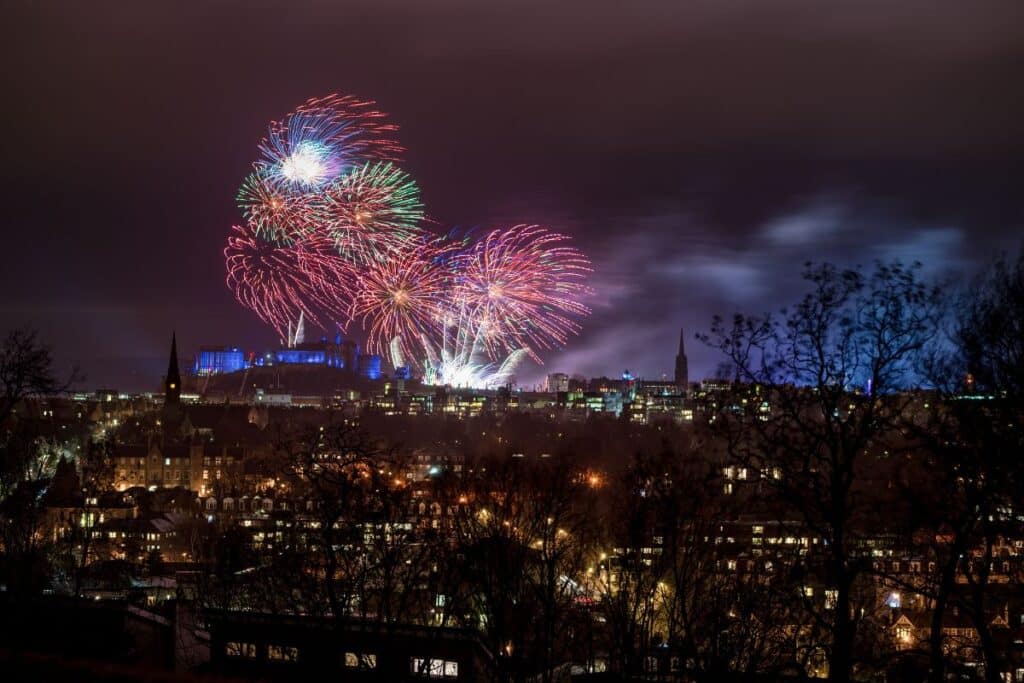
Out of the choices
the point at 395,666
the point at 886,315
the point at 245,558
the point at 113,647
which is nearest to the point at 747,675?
the point at 886,315

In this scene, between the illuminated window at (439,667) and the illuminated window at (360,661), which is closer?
the illuminated window at (360,661)

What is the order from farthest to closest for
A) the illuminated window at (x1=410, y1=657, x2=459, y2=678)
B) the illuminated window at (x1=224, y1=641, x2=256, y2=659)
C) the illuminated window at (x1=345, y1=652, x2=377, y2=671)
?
the illuminated window at (x1=224, y1=641, x2=256, y2=659) → the illuminated window at (x1=410, y1=657, x2=459, y2=678) → the illuminated window at (x1=345, y1=652, x2=377, y2=671)

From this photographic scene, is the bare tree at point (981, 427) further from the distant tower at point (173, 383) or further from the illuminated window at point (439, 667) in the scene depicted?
the distant tower at point (173, 383)

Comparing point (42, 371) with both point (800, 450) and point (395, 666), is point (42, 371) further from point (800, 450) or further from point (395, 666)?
point (800, 450)

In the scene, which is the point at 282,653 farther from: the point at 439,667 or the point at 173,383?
the point at 173,383

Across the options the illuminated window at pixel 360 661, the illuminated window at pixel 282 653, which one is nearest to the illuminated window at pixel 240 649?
the illuminated window at pixel 282 653

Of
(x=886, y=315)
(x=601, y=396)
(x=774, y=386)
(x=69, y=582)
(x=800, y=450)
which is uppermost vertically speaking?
(x=601, y=396)

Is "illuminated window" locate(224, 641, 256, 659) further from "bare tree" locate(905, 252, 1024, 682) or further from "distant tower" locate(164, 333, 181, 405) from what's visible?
"distant tower" locate(164, 333, 181, 405)

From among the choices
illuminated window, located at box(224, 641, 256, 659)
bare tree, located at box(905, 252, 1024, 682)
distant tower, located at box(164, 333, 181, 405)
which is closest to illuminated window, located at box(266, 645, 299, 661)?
illuminated window, located at box(224, 641, 256, 659)
